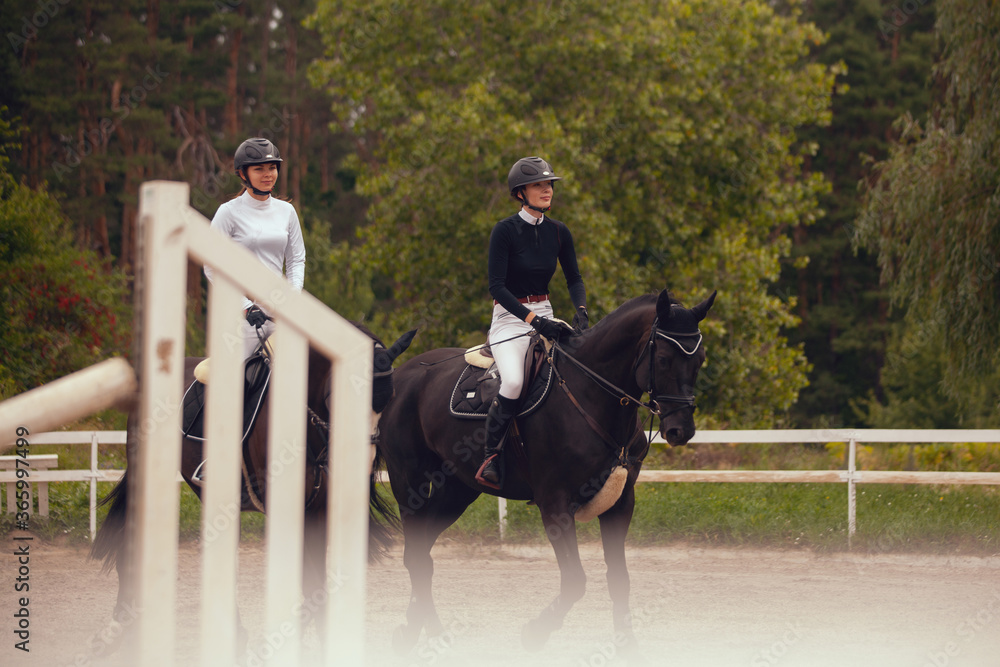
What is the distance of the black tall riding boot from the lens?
6.03 m

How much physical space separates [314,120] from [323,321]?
132 ft

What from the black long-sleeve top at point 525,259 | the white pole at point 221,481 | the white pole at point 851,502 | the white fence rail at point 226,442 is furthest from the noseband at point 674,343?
the white pole at point 851,502

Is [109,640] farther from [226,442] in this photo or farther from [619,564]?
[226,442]

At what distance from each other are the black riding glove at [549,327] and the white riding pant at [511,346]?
0.23m

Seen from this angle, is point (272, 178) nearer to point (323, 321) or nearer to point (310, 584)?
point (310, 584)

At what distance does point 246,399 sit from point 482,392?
162cm

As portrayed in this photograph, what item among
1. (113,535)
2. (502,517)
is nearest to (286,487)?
(113,535)

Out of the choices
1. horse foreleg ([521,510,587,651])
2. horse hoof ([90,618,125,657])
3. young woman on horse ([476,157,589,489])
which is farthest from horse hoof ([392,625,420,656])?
horse hoof ([90,618,125,657])

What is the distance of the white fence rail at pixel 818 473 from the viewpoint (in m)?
9.63

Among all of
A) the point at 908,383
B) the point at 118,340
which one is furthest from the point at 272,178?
the point at 908,383

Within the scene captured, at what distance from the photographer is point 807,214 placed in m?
22.5

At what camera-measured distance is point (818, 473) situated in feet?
32.5

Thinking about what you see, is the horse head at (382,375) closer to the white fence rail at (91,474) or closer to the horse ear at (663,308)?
the horse ear at (663,308)

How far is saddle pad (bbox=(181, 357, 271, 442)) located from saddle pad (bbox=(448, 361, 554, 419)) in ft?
4.82
